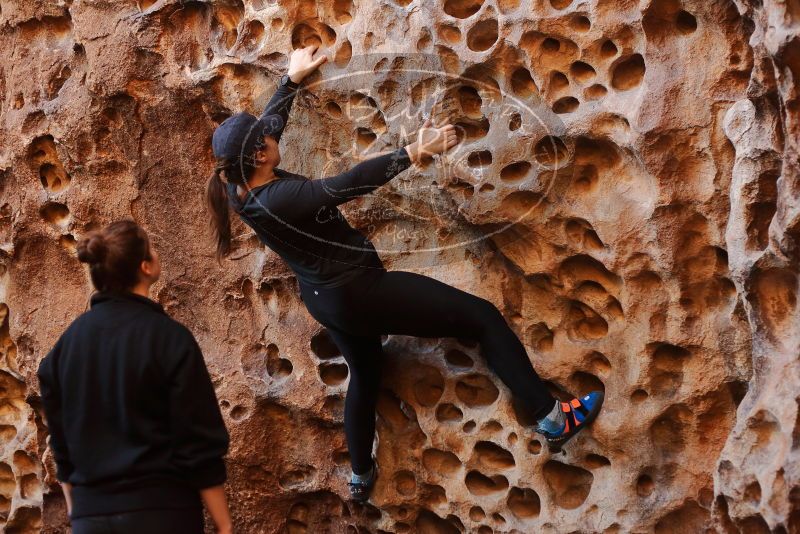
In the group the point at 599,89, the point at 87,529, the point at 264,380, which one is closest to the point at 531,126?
the point at 599,89

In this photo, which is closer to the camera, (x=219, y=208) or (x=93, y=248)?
(x=93, y=248)

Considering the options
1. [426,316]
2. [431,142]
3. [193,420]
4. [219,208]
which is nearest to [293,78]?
[219,208]

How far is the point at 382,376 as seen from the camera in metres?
3.85

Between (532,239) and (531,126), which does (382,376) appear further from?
(531,126)

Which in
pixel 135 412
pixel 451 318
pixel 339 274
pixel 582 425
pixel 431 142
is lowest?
pixel 582 425

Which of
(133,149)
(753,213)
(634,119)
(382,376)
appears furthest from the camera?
(133,149)

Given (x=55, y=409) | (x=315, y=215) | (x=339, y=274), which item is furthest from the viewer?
(x=339, y=274)

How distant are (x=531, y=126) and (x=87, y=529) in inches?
71.5

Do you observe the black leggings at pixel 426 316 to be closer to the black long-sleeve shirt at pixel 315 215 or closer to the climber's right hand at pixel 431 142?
the black long-sleeve shirt at pixel 315 215

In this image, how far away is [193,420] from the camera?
2.67 meters

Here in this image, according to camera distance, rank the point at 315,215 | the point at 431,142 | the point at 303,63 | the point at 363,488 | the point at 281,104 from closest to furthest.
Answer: the point at 431,142 → the point at 315,215 → the point at 281,104 → the point at 303,63 → the point at 363,488

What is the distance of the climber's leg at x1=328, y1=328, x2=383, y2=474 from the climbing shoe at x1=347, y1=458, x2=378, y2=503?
13 cm

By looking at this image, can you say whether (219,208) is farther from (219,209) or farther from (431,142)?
(431,142)

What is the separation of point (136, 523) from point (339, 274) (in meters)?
1.04
